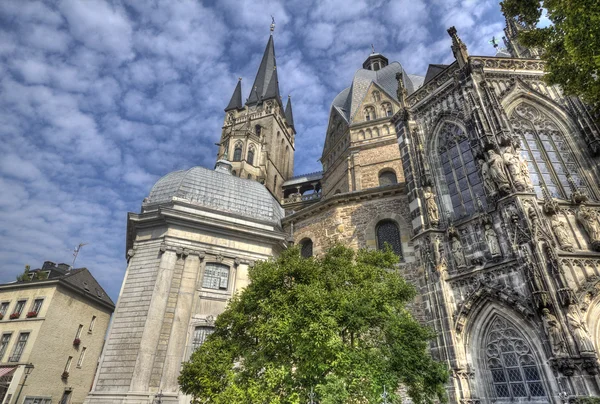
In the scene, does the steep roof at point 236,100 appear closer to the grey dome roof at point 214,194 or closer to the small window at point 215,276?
the grey dome roof at point 214,194

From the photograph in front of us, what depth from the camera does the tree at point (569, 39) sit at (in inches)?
292

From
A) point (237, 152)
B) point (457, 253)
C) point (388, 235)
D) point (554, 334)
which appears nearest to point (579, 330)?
point (554, 334)

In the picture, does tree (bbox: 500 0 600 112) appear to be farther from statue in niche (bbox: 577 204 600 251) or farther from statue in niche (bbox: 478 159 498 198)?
statue in niche (bbox: 577 204 600 251)

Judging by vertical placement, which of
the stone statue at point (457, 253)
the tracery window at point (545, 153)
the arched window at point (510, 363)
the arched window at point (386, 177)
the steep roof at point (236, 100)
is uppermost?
the steep roof at point (236, 100)

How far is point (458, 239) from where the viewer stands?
12.3 meters

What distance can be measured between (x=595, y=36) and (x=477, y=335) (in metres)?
8.68

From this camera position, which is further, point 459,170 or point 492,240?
point 459,170

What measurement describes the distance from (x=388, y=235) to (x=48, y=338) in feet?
71.2

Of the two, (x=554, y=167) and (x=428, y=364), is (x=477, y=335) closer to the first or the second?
(x=428, y=364)

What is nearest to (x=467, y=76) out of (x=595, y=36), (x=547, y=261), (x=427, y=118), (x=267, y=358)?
(x=427, y=118)

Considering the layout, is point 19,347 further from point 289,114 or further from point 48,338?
point 289,114

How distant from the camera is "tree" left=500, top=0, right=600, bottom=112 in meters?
7.41

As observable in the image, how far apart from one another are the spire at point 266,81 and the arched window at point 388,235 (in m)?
37.9

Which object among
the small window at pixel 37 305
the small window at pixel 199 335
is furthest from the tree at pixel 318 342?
the small window at pixel 37 305
